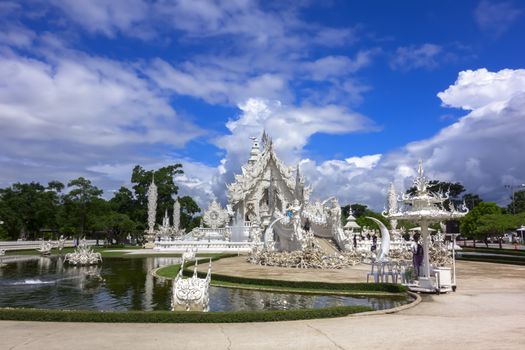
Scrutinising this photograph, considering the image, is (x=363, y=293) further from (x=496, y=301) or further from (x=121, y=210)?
(x=121, y=210)

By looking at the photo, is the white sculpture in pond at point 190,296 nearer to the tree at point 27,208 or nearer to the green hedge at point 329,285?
the green hedge at point 329,285

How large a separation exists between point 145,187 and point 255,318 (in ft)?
224

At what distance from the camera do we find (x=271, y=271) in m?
23.3

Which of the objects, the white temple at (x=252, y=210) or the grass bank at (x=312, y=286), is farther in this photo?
the white temple at (x=252, y=210)

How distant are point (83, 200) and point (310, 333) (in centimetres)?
6313

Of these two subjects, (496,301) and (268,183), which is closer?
(496,301)

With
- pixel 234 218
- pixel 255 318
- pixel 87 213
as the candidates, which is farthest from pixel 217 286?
pixel 87 213

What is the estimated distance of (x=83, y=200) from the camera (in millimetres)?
65375

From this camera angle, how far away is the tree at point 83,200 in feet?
214

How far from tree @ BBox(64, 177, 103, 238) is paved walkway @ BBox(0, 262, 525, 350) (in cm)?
5906

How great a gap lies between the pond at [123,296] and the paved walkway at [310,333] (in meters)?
3.19

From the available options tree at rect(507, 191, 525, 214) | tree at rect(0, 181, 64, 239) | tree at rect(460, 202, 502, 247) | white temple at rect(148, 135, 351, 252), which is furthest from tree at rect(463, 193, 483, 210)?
tree at rect(0, 181, 64, 239)

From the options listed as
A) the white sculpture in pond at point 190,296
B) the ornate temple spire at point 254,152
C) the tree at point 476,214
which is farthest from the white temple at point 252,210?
the tree at point 476,214

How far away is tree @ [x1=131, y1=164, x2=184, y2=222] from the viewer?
7506cm
